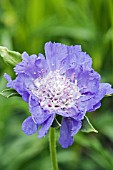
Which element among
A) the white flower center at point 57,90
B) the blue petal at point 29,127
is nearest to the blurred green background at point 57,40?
the white flower center at point 57,90

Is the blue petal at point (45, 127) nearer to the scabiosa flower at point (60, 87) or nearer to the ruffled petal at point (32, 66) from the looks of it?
the scabiosa flower at point (60, 87)

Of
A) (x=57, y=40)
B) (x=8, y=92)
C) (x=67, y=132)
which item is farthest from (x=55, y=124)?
(x=57, y=40)

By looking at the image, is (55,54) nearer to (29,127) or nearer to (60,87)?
(60,87)

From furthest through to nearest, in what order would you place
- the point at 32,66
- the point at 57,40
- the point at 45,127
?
the point at 57,40 → the point at 32,66 → the point at 45,127

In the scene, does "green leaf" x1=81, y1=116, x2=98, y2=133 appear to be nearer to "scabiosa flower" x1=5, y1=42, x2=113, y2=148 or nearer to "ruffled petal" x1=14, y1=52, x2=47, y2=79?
"scabiosa flower" x1=5, y1=42, x2=113, y2=148

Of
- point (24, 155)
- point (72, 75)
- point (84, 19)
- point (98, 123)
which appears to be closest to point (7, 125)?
point (24, 155)

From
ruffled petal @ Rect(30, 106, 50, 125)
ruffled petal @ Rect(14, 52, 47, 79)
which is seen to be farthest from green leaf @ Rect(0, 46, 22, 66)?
ruffled petal @ Rect(30, 106, 50, 125)
